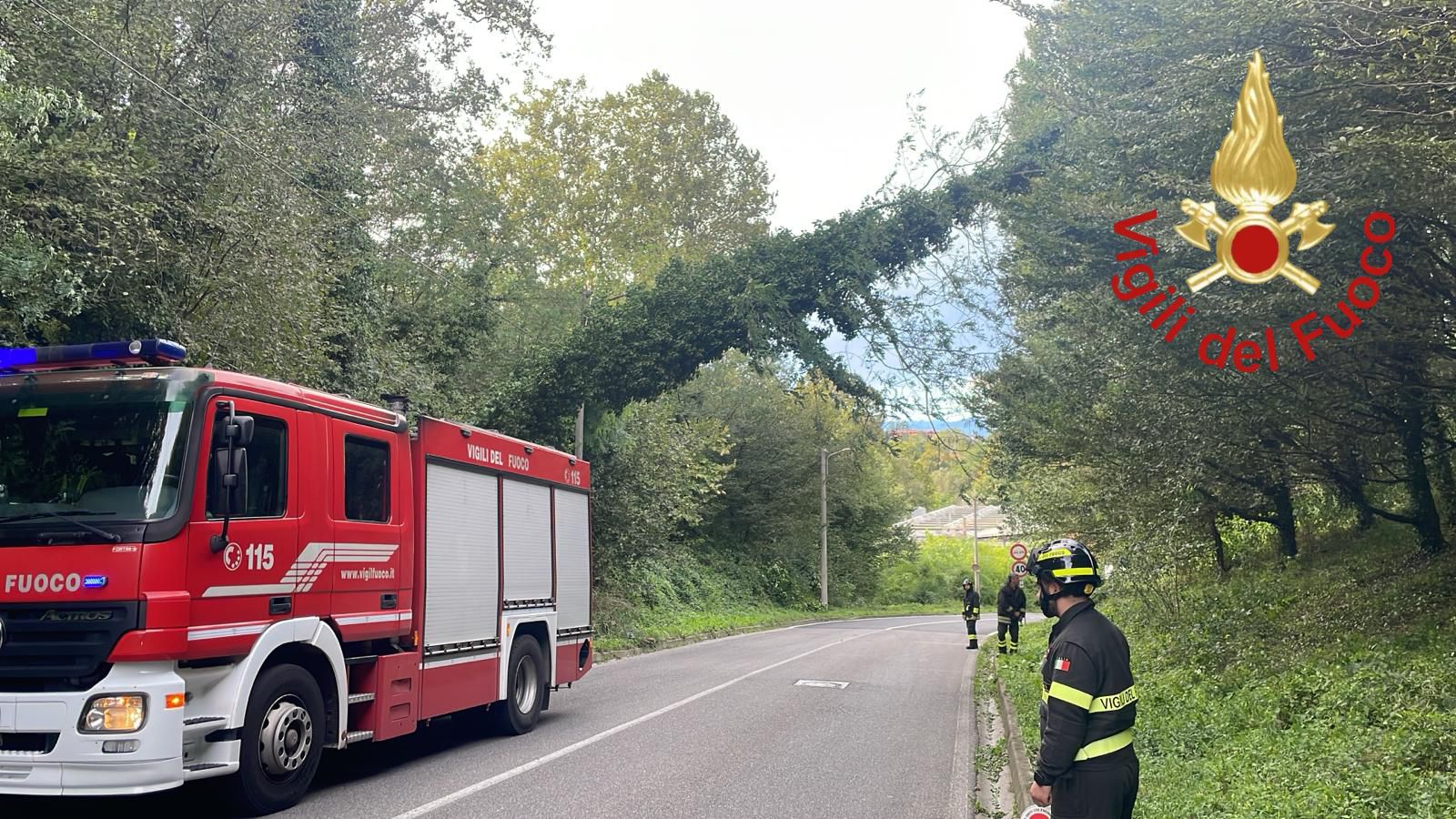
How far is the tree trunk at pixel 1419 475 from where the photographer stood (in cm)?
1178

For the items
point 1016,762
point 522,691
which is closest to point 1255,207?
point 1016,762

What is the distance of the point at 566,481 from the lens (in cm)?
1292

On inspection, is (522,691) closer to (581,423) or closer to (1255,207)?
(1255,207)

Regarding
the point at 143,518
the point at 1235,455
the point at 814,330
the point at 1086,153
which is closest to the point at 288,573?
the point at 143,518

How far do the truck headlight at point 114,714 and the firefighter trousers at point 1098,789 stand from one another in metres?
5.14

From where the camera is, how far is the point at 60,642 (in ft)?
→ 20.9

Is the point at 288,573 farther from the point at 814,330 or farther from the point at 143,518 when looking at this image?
the point at 814,330

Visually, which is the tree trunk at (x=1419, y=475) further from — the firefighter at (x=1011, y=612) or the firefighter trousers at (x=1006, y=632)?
the firefighter trousers at (x=1006, y=632)

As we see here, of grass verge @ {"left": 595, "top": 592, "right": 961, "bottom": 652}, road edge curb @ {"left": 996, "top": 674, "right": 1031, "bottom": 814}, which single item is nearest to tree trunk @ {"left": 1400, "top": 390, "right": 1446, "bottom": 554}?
road edge curb @ {"left": 996, "top": 674, "right": 1031, "bottom": 814}

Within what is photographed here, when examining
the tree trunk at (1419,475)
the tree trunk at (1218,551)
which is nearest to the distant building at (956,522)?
the tree trunk at (1218,551)

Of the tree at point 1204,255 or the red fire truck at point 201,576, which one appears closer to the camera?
the red fire truck at point 201,576

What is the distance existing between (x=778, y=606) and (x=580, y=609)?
Answer: 107 ft

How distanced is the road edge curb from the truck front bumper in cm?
526

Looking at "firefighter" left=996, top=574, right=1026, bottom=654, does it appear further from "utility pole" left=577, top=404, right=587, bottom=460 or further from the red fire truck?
the red fire truck
